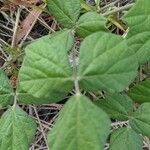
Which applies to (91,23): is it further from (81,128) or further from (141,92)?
(81,128)

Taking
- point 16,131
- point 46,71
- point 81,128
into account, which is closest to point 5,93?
point 16,131

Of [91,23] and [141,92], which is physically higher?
[91,23]

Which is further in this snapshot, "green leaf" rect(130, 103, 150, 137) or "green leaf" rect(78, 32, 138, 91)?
"green leaf" rect(130, 103, 150, 137)

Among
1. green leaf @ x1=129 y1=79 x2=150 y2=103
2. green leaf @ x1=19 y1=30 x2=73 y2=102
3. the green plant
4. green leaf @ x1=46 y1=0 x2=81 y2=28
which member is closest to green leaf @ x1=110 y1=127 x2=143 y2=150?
the green plant

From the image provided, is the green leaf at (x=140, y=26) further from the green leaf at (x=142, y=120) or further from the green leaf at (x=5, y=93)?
the green leaf at (x=5, y=93)

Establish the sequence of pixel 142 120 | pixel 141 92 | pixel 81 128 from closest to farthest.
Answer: pixel 81 128 < pixel 142 120 < pixel 141 92

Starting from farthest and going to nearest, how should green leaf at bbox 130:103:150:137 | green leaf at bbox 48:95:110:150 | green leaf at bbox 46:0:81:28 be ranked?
green leaf at bbox 46:0:81:28 < green leaf at bbox 130:103:150:137 < green leaf at bbox 48:95:110:150

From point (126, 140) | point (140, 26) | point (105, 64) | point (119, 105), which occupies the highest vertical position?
point (140, 26)

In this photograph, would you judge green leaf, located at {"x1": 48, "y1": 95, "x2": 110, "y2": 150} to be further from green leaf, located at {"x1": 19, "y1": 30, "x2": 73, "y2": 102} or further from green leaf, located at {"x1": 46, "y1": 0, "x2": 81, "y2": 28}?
green leaf, located at {"x1": 46, "y1": 0, "x2": 81, "y2": 28}
